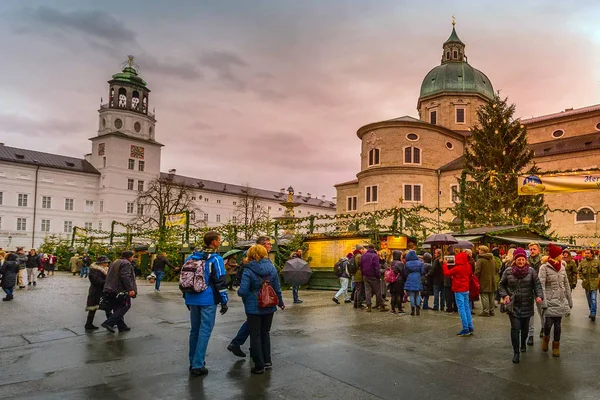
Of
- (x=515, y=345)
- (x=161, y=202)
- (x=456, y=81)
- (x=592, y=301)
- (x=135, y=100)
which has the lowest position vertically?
(x=515, y=345)

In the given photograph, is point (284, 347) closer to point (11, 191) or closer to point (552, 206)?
point (552, 206)

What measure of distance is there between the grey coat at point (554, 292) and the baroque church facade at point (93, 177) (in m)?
65.5

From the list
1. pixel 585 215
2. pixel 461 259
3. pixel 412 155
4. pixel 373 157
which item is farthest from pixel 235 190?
pixel 461 259

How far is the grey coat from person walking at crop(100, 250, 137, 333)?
25.0 feet

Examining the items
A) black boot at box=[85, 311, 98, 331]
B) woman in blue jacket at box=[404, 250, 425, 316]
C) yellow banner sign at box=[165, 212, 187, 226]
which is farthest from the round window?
black boot at box=[85, 311, 98, 331]

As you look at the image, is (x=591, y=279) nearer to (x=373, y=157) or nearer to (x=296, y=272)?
(x=296, y=272)

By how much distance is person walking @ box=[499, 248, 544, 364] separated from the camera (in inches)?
287

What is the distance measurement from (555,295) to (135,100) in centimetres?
8117

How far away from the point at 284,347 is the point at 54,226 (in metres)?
75.3

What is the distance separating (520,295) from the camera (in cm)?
734

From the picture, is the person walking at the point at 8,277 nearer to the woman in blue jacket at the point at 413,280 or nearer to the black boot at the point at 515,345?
the woman in blue jacket at the point at 413,280

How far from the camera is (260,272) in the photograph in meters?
6.60

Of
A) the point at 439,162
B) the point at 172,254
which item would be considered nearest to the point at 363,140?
the point at 439,162

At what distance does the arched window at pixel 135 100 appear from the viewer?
79062 millimetres
